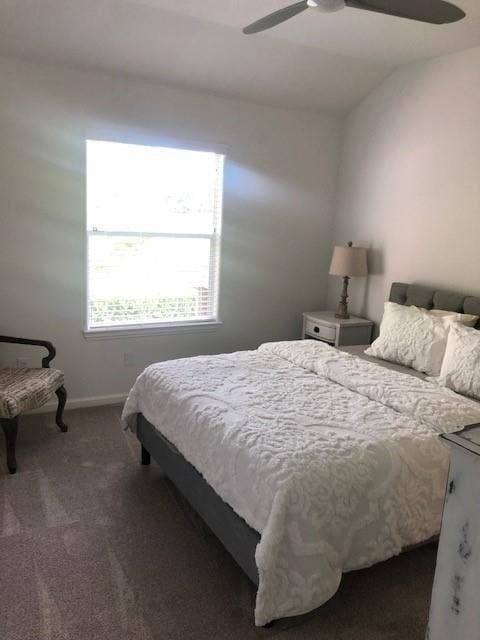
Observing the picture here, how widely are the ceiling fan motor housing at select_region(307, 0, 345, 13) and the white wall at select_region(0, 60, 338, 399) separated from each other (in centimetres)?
197

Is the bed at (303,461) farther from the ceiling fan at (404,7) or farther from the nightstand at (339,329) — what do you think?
the ceiling fan at (404,7)

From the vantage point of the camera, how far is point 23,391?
3055 millimetres

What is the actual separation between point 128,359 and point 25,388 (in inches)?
43.6

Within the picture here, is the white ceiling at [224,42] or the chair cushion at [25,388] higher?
the white ceiling at [224,42]

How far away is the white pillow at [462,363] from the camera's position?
2703mm

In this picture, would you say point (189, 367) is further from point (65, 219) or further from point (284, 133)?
point (284, 133)

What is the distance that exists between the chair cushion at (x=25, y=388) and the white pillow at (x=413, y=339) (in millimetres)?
2133

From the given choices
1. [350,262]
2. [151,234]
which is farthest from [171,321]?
[350,262]

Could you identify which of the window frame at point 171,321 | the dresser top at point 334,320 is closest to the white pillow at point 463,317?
the dresser top at point 334,320

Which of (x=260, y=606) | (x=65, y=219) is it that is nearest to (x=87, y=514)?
(x=260, y=606)

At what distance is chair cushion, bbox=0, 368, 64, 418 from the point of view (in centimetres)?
290

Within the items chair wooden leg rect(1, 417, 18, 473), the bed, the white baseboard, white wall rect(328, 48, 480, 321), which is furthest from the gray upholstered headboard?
chair wooden leg rect(1, 417, 18, 473)

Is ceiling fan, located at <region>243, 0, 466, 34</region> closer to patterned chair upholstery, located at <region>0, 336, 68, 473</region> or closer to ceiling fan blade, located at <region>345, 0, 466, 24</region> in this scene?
ceiling fan blade, located at <region>345, 0, 466, 24</region>

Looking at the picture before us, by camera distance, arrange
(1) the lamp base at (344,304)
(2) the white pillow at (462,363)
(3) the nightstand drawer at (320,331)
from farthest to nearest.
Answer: (1) the lamp base at (344,304)
(3) the nightstand drawer at (320,331)
(2) the white pillow at (462,363)
